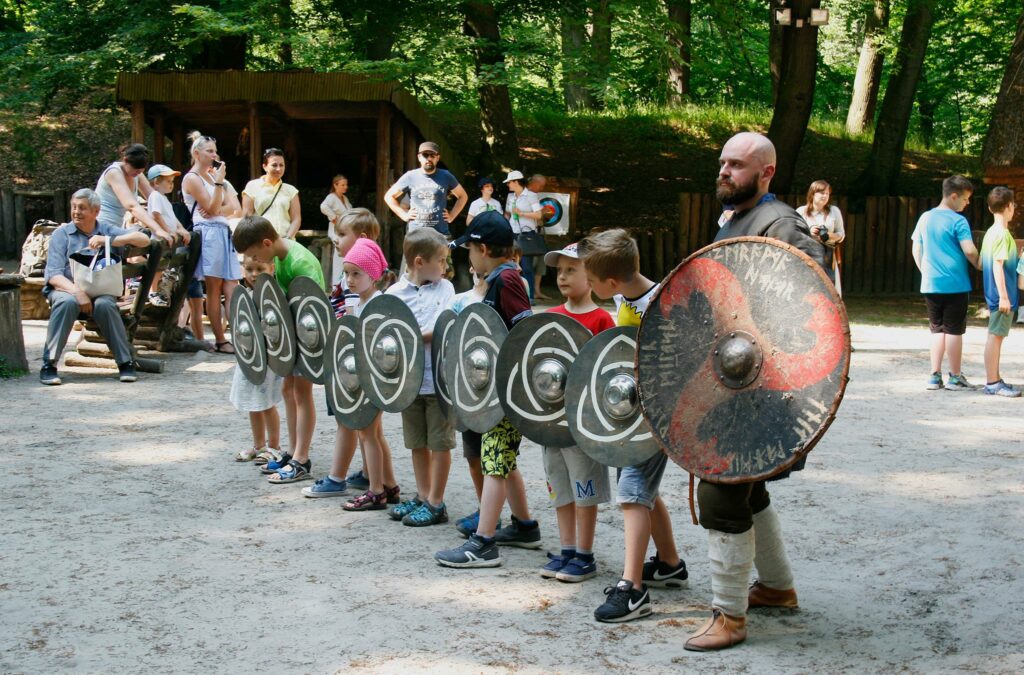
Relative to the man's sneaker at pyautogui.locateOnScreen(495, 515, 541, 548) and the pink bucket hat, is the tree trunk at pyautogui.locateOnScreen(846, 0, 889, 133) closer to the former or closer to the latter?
the pink bucket hat

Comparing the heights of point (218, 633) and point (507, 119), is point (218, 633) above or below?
below

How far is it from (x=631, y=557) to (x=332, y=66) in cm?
1674

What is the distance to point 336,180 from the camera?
47.9 feet

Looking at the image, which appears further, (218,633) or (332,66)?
→ (332,66)

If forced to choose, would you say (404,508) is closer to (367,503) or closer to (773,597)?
(367,503)

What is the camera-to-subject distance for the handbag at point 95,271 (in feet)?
30.4

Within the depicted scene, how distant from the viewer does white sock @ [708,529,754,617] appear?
3.86 meters

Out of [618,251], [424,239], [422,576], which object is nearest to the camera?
[618,251]

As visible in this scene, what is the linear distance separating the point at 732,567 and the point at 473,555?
133 centimetres

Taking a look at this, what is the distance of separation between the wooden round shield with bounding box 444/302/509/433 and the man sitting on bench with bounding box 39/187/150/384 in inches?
204

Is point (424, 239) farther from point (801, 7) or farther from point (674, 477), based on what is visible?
point (801, 7)

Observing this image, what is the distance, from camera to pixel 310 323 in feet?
19.4

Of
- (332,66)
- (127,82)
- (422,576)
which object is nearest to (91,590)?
(422,576)

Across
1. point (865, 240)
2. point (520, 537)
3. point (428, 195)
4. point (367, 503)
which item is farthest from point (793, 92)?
point (520, 537)
